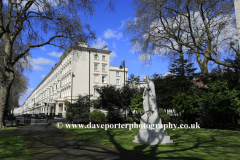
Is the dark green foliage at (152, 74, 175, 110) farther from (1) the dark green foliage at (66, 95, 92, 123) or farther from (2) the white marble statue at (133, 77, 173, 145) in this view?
(2) the white marble statue at (133, 77, 173, 145)

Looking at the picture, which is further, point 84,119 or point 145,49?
point 84,119

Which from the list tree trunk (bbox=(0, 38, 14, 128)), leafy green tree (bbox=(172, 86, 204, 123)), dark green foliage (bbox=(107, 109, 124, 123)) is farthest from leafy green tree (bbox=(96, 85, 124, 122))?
tree trunk (bbox=(0, 38, 14, 128))

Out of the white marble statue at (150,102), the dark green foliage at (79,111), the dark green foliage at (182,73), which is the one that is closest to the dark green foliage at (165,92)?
the dark green foliage at (182,73)

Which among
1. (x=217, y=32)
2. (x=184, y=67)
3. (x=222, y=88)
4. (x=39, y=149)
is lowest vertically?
(x=39, y=149)

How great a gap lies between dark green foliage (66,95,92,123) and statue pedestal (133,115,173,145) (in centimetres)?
1163

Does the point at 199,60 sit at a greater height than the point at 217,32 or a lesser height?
lesser

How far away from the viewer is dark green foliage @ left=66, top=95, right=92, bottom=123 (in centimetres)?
1930

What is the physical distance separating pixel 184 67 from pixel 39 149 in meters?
18.1

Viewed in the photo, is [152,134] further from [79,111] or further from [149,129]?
[79,111]

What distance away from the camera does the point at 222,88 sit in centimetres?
1316

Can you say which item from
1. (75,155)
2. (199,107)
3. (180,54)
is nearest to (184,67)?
(180,54)

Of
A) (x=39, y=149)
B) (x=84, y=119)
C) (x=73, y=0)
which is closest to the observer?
(x=39, y=149)

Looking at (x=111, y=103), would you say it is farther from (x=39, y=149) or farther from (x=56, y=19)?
(x=39, y=149)

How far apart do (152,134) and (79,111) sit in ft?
41.7
